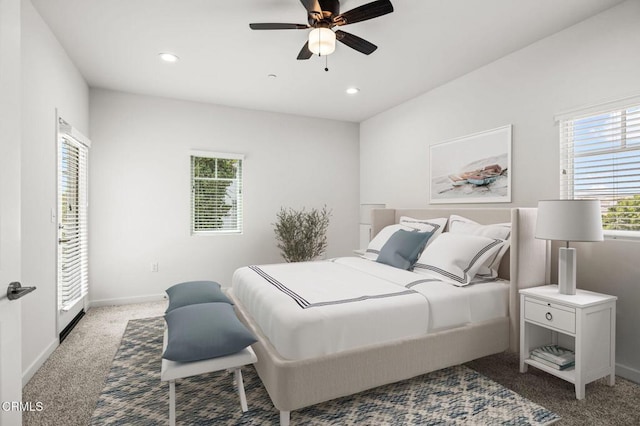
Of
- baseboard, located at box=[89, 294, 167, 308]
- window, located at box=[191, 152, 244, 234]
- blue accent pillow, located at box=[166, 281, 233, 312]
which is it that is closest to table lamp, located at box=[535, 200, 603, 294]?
blue accent pillow, located at box=[166, 281, 233, 312]

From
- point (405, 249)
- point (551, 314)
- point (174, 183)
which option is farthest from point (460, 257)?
point (174, 183)

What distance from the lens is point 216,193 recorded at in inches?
190

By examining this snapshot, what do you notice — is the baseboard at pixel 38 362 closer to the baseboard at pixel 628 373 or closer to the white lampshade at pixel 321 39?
the white lampshade at pixel 321 39

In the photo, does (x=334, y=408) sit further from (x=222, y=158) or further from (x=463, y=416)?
(x=222, y=158)

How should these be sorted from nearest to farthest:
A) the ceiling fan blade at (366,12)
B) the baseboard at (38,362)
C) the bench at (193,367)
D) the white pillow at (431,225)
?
the bench at (193,367), the ceiling fan blade at (366,12), the baseboard at (38,362), the white pillow at (431,225)

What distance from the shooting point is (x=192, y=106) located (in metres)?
4.60

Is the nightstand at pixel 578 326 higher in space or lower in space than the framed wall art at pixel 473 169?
lower

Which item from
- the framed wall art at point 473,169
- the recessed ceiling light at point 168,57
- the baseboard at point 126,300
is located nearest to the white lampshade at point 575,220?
the framed wall art at point 473,169

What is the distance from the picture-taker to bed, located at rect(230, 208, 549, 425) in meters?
1.85

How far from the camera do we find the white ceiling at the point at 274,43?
248 cm

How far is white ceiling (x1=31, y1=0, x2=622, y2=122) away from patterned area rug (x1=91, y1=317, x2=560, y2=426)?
273 centimetres

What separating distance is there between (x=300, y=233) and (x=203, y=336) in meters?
3.20

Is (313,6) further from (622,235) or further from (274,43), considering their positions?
(622,235)

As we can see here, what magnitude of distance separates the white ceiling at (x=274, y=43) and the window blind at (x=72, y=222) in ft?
3.14
